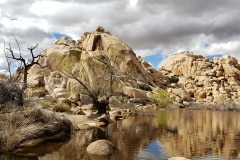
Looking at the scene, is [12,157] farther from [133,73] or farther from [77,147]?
[133,73]

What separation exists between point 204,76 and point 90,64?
67.2 metres

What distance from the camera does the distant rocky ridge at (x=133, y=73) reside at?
7344 cm

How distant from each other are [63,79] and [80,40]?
4878 cm

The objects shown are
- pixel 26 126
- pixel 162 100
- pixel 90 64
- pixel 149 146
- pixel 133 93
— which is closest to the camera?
pixel 26 126

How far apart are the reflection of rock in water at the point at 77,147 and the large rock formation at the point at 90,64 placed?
93.1ft

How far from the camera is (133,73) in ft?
342

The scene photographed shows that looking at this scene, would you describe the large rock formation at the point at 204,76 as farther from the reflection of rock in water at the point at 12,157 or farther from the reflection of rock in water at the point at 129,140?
the reflection of rock in water at the point at 12,157

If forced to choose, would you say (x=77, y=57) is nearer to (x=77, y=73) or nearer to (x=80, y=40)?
(x=77, y=73)

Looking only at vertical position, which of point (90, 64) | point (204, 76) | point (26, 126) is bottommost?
point (26, 126)

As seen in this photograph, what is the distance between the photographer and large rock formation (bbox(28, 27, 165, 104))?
238 feet

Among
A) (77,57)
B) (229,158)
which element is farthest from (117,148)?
(77,57)

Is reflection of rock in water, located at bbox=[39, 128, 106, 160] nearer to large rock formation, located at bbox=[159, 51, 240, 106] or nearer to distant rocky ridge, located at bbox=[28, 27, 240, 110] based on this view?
distant rocky ridge, located at bbox=[28, 27, 240, 110]

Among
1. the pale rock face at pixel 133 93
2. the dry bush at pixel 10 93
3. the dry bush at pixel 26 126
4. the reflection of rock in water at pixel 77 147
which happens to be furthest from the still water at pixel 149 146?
the pale rock face at pixel 133 93

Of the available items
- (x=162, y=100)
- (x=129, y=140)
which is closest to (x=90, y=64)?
Answer: (x=162, y=100)
